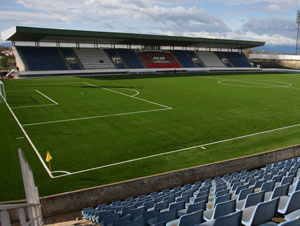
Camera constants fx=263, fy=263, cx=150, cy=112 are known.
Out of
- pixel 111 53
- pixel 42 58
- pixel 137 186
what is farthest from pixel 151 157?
pixel 111 53

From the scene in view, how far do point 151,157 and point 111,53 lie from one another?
205 feet

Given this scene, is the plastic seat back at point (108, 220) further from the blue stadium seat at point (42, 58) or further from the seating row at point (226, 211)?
the blue stadium seat at point (42, 58)

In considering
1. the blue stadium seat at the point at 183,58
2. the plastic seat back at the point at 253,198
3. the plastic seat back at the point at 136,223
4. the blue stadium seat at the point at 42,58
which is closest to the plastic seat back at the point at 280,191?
the plastic seat back at the point at 253,198

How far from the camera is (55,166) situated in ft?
48.6

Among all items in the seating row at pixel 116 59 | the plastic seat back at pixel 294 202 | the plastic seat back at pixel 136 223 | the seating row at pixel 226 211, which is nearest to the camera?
the seating row at pixel 226 211

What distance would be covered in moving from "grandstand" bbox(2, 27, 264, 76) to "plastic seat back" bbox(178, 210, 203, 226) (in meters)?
52.1

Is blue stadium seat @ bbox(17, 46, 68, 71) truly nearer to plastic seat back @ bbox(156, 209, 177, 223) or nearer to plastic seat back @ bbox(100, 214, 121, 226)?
plastic seat back @ bbox(100, 214, 121, 226)

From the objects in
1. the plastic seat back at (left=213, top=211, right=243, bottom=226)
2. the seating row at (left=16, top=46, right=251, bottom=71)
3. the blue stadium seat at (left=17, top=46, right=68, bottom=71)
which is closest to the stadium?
the plastic seat back at (left=213, top=211, right=243, bottom=226)

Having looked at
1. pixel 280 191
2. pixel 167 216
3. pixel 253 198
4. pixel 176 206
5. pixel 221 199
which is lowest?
pixel 176 206

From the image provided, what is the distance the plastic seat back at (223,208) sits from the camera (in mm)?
5500

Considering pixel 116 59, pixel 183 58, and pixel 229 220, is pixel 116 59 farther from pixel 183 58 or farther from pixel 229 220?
pixel 229 220

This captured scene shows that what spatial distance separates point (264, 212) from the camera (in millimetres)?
4930

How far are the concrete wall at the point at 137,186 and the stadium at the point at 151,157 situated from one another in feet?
0.16

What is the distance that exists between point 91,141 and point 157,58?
63.8 m
